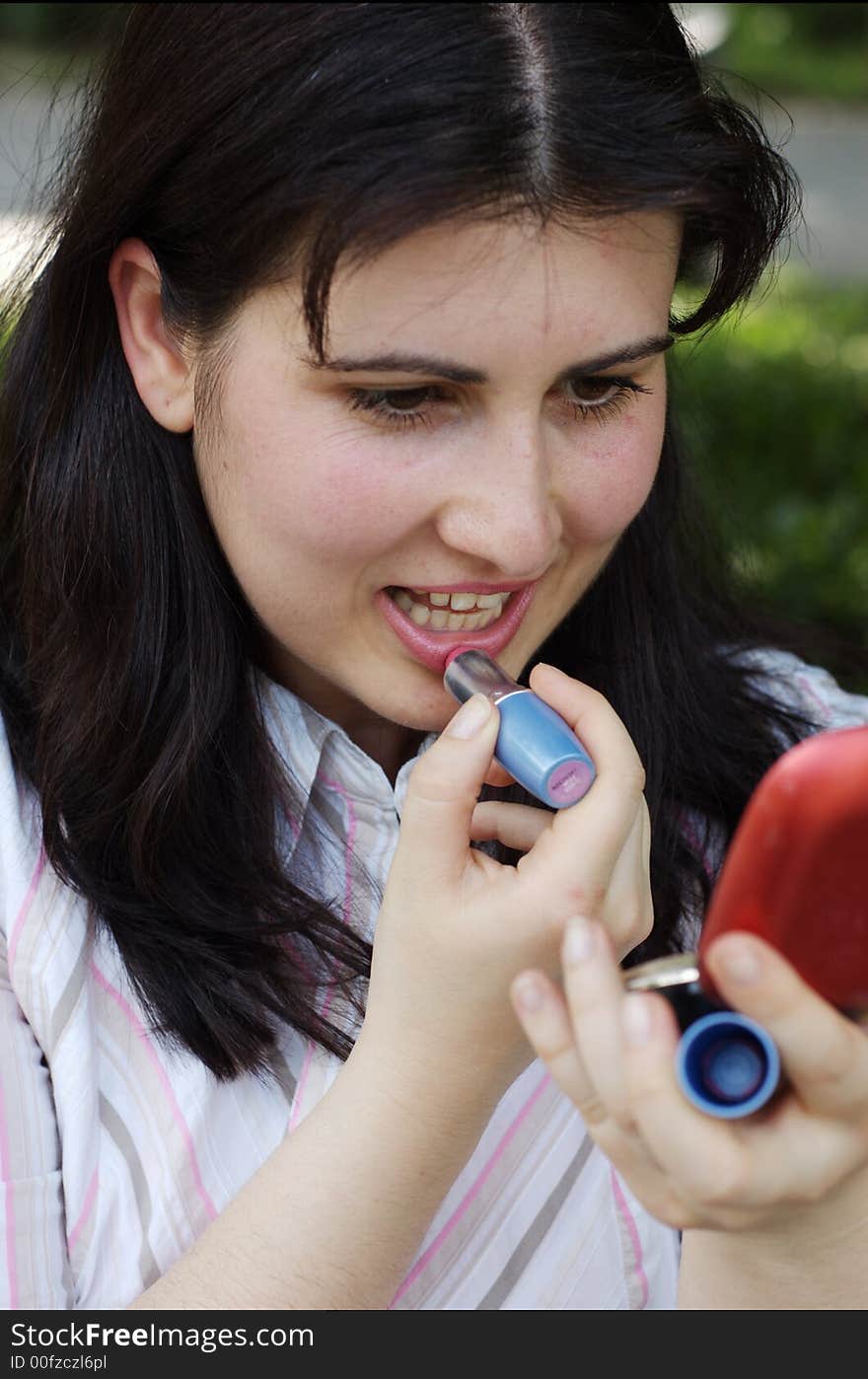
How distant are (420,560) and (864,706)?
0.86 metres

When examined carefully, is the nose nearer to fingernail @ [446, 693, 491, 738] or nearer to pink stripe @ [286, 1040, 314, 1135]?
fingernail @ [446, 693, 491, 738]

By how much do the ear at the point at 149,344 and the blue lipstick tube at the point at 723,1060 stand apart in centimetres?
87

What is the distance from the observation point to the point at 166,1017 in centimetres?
165

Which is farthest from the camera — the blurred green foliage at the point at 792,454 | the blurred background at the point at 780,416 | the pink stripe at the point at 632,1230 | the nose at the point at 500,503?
the blurred green foliage at the point at 792,454

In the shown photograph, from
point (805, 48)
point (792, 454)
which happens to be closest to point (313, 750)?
point (792, 454)

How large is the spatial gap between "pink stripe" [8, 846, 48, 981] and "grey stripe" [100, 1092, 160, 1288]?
169 mm

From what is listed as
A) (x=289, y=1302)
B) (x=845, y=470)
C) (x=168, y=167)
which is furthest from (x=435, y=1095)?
(x=845, y=470)

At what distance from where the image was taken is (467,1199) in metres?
1.68

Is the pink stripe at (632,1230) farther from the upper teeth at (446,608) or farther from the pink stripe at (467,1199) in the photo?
the upper teeth at (446,608)

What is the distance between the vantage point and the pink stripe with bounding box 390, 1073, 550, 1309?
5.39ft

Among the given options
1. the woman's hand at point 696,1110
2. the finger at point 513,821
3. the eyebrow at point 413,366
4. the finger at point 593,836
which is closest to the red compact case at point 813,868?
the woman's hand at point 696,1110

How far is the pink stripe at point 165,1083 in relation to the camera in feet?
5.25

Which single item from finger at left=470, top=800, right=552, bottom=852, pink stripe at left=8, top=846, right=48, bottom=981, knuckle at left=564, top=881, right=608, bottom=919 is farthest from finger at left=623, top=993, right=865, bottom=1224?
pink stripe at left=8, top=846, right=48, bottom=981
